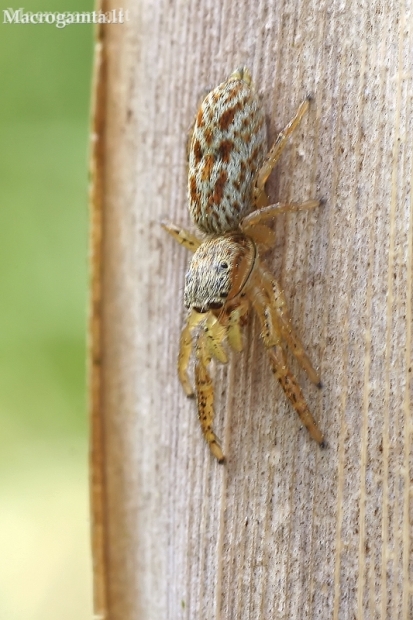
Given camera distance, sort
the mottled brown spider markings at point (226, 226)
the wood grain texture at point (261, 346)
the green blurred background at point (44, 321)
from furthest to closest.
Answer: the green blurred background at point (44, 321) → the mottled brown spider markings at point (226, 226) → the wood grain texture at point (261, 346)

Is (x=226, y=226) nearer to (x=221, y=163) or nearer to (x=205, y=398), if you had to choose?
(x=221, y=163)

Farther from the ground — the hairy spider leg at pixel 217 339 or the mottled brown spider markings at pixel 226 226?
the mottled brown spider markings at pixel 226 226

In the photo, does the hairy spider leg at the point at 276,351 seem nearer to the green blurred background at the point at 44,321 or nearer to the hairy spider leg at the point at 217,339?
the hairy spider leg at the point at 217,339

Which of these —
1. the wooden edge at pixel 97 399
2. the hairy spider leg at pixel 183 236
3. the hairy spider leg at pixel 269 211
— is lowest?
the wooden edge at pixel 97 399

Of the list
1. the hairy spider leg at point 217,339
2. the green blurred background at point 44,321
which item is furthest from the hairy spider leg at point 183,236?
the green blurred background at point 44,321

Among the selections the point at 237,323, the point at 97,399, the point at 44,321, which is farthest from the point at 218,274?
the point at 44,321

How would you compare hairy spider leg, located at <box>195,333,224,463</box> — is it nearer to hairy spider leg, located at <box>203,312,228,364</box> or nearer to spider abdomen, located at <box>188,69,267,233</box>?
hairy spider leg, located at <box>203,312,228,364</box>
